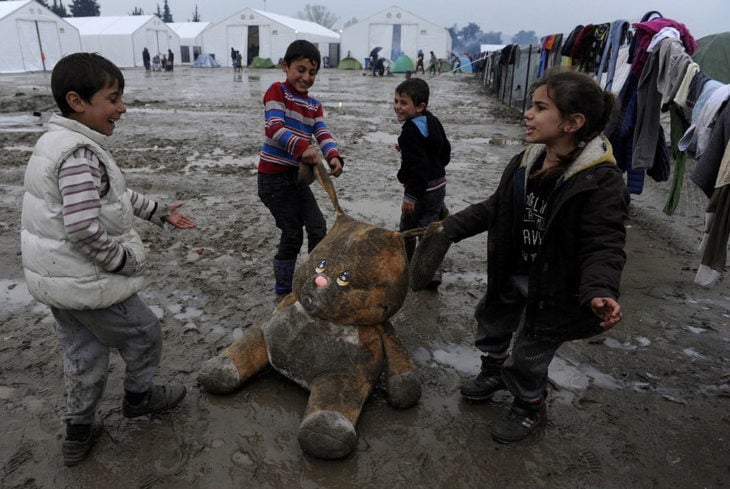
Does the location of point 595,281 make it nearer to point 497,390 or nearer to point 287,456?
point 497,390

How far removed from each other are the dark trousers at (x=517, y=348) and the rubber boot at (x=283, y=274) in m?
1.50

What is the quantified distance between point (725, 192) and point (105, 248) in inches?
125

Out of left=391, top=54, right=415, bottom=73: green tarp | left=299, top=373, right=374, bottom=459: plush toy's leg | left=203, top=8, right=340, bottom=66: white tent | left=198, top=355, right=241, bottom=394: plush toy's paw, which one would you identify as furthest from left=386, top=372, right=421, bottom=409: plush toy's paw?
left=203, top=8, right=340, bottom=66: white tent

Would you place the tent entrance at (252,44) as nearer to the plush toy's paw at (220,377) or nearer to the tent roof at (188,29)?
the tent roof at (188,29)

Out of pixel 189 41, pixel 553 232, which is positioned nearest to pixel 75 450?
pixel 553 232

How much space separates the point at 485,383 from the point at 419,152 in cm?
166

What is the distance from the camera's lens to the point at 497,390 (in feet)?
9.11

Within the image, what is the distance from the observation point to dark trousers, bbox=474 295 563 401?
2.40 metres

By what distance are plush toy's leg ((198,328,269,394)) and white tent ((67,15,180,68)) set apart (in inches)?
1556

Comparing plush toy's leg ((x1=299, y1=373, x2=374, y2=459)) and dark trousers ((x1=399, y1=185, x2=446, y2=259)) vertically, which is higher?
dark trousers ((x1=399, y1=185, x2=446, y2=259))

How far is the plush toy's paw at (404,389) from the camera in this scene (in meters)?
2.57

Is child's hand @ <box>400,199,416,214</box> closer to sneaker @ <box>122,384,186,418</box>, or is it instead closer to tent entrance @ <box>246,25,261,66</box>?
sneaker @ <box>122,384,186,418</box>

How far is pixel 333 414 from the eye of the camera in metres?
2.26

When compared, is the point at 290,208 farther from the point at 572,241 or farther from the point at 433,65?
the point at 433,65
